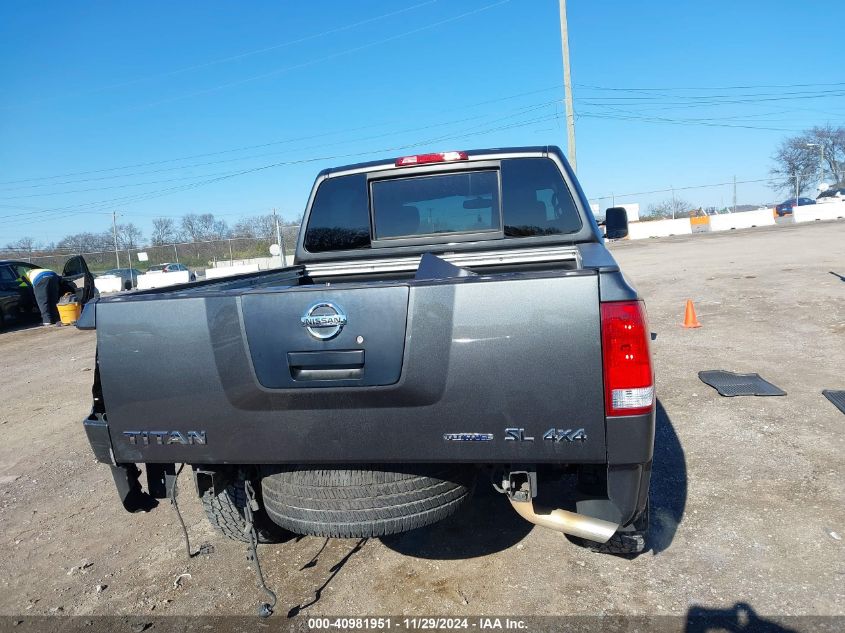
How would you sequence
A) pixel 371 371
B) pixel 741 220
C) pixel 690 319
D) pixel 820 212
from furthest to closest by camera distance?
1. pixel 741 220
2. pixel 820 212
3. pixel 690 319
4. pixel 371 371

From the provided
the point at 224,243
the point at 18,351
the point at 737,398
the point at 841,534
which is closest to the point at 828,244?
the point at 737,398

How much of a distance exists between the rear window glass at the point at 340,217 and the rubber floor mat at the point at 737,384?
12.6 ft

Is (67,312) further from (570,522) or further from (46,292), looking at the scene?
Result: (570,522)

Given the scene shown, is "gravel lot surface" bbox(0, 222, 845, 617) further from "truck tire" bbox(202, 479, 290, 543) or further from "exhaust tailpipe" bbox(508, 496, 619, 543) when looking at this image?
"exhaust tailpipe" bbox(508, 496, 619, 543)

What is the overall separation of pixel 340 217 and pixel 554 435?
2444 millimetres

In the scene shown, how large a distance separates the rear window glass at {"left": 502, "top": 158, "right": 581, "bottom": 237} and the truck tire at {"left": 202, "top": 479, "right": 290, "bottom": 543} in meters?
2.15

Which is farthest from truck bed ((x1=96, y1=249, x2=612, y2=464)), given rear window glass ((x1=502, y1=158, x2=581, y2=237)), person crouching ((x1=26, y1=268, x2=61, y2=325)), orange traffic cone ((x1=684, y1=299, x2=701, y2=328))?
person crouching ((x1=26, y1=268, x2=61, y2=325))

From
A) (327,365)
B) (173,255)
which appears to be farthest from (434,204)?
(173,255)

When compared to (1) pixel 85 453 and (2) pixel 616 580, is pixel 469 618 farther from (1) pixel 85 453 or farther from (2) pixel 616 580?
(1) pixel 85 453

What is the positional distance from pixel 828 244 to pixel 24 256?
37.6 m

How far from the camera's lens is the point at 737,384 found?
5816 mm

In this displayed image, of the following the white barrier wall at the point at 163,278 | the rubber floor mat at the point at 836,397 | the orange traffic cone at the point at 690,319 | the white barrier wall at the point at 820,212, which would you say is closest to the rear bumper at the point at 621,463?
the rubber floor mat at the point at 836,397

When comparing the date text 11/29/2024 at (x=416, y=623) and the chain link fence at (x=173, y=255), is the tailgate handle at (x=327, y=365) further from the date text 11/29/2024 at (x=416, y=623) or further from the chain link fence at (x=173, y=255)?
→ the chain link fence at (x=173, y=255)

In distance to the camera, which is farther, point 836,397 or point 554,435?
point 836,397
